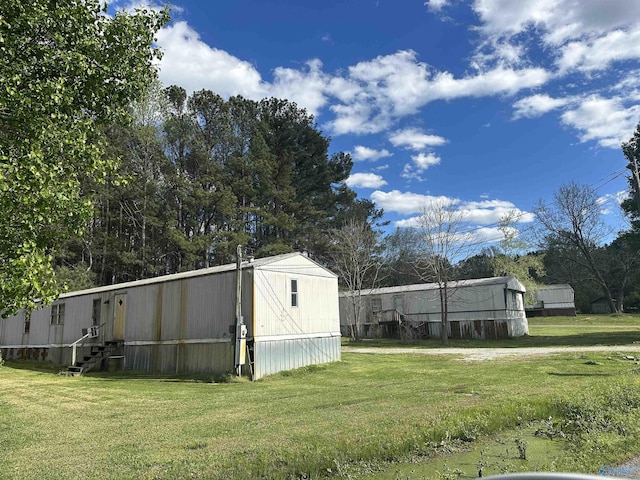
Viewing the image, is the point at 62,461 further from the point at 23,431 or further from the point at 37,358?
the point at 37,358

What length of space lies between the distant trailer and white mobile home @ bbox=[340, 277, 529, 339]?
20.9 m

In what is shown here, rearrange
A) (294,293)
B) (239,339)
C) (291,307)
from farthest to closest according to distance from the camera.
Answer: (294,293) < (291,307) < (239,339)

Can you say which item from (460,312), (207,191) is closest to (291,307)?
(460,312)

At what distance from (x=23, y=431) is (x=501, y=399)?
26.9ft

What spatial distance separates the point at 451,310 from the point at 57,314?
2310cm

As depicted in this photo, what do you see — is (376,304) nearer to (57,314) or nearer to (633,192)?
(633,192)

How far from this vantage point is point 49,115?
636 cm

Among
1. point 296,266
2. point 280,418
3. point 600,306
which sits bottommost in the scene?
point 280,418

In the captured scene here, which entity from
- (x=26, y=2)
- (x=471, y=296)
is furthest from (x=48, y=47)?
(x=471, y=296)

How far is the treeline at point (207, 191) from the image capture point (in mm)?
31906

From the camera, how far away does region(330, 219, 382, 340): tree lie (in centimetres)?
3112

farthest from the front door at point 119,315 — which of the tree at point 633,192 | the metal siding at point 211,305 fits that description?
the tree at point 633,192

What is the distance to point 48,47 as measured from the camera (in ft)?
21.6

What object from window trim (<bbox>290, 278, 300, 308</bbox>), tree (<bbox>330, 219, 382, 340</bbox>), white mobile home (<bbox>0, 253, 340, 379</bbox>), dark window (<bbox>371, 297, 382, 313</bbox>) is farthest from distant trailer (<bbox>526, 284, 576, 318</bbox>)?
window trim (<bbox>290, 278, 300, 308</bbox>)
